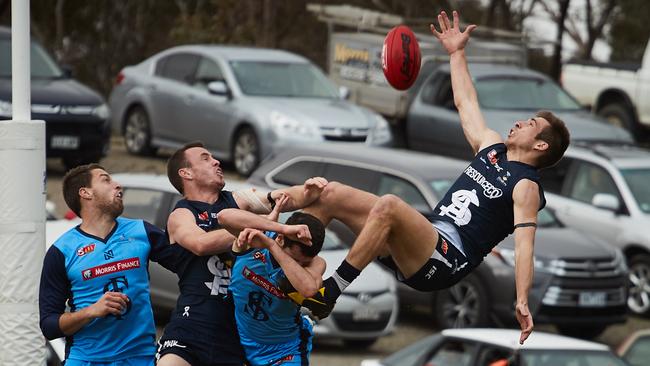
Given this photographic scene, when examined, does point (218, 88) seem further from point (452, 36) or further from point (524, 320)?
point (524, 320)

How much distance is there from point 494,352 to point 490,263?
2.59 meters

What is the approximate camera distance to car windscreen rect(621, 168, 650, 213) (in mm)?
20312

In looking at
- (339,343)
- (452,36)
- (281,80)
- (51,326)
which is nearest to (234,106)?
(281,80)

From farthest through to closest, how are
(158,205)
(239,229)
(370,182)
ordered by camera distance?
(370,182) < (158,205) < (239,229)

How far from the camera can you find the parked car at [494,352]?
50.3 ft

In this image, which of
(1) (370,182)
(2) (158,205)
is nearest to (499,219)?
(2) (158,205)

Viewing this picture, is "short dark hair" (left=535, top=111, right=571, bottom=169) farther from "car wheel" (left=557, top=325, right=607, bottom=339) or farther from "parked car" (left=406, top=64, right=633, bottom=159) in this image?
"parked car" (left=406, top=64, right=633, bottom=159)

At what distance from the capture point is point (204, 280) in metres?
9.09

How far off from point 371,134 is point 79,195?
13778 millimetres

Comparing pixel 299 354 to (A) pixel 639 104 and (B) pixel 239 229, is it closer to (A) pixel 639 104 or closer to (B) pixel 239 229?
(B) pixel 239 229

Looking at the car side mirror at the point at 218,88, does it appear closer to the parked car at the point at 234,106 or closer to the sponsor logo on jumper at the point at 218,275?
the parked car at the point at 234,106

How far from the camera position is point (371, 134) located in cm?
2253

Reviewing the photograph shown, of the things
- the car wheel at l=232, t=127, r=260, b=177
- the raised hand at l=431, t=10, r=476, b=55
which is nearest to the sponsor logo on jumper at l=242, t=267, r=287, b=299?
the raised hand at l=431, t=10, r=476, b=55

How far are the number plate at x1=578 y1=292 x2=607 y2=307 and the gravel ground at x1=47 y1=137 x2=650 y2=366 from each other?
3.58 feet
